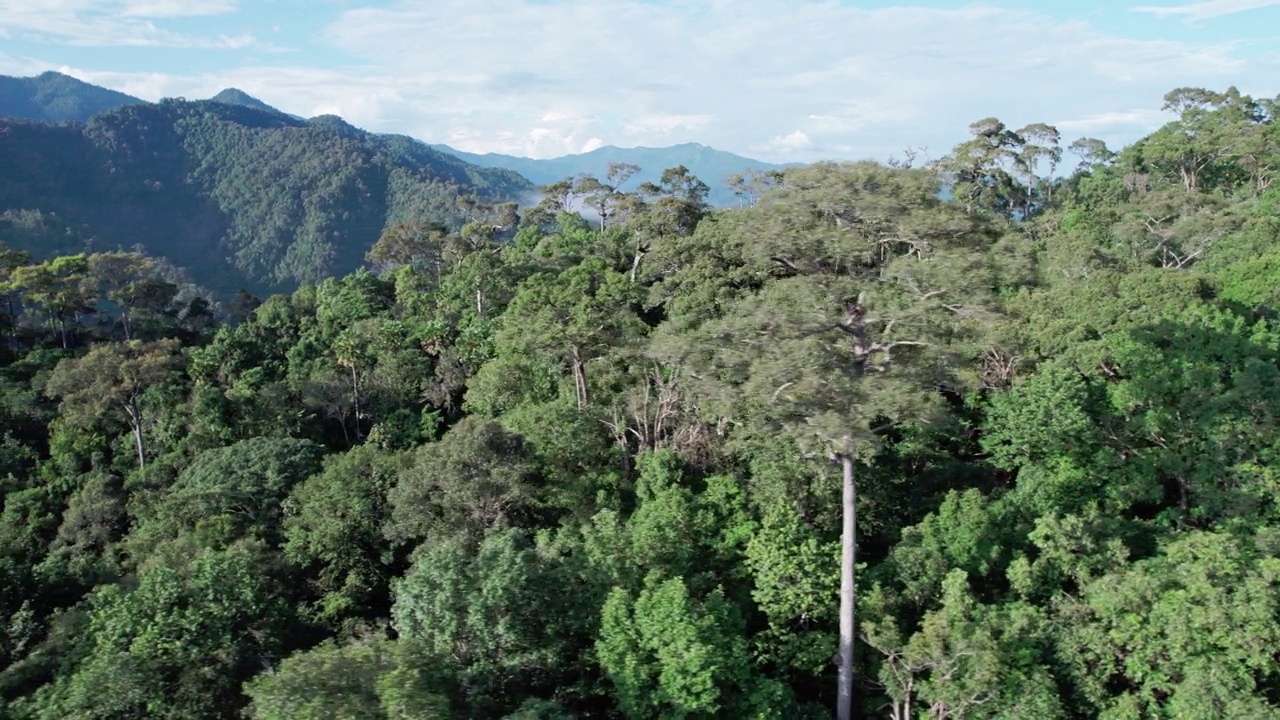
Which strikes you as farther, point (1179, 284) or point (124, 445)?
point (124, 445)

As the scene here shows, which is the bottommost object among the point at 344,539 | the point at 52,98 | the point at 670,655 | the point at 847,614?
the point at 344,539

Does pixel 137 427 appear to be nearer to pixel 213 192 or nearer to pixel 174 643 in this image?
pixel 174 643

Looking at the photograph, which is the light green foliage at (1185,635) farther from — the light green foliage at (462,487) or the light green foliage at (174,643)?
the light green foliage at (174,643)

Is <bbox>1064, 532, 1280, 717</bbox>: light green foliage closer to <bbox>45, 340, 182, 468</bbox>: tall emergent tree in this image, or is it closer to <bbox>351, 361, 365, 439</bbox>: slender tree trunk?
<bbox>351, 361, 365, 439</bbox>: slender tree trunk

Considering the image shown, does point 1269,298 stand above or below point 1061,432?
above

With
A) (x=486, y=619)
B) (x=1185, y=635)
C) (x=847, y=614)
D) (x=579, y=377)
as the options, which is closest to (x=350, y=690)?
(x=486, y=619)

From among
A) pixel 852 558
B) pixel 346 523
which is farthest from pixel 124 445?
pixel 852 558

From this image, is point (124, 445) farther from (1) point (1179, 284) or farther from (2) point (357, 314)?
(1) point (1179, 284)
